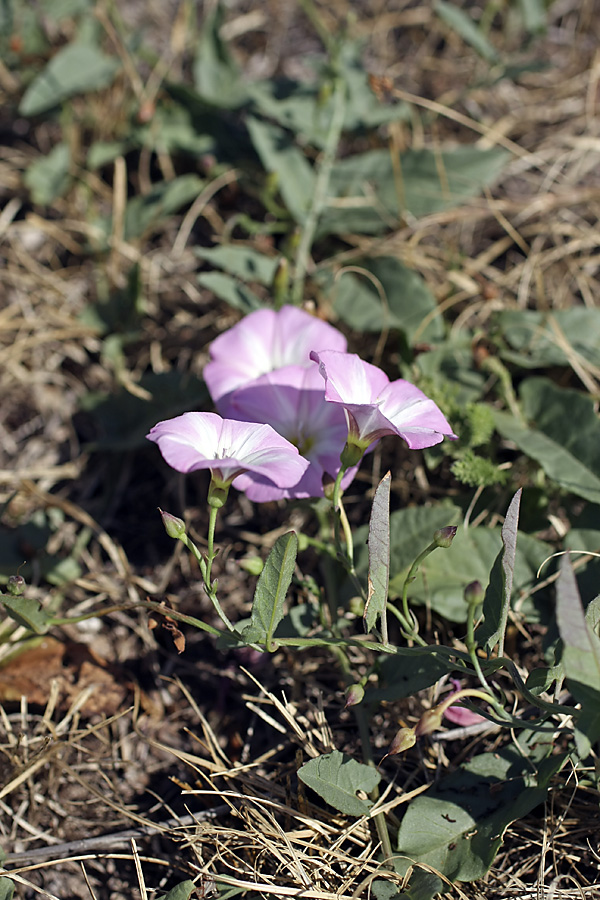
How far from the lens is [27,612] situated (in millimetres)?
1796

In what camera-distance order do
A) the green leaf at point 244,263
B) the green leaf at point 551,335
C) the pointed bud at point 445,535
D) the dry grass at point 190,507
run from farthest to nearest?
the green leaf at point 244,263, the green leaf at point 551,335, the dry grass at point 190,507, the pointed bud at point 445,535

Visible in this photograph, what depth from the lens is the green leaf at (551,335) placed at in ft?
7.84

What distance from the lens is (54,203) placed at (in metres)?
3.20

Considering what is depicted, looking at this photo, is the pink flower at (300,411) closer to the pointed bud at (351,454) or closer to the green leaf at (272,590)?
the pointed bud at (351,454)

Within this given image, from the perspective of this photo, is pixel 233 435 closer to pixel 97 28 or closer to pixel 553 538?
pixel 553 538

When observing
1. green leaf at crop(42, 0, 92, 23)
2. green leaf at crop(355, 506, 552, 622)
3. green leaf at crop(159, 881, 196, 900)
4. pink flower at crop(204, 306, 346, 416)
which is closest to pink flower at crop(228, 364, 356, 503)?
pink flower at crop(204, 306, 346, 416)

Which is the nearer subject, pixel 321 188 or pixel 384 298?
pixel 384 298

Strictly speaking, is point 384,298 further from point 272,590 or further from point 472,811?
point 472,811

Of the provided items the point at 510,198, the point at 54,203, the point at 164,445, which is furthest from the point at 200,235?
the point at 164,445

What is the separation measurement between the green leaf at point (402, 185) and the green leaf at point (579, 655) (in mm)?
1833

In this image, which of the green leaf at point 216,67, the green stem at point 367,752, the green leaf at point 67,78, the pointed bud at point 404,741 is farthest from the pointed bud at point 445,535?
the green leaf at point 67,78

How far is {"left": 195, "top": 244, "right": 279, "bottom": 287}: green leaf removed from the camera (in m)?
2.56

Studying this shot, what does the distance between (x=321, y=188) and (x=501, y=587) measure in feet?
5.99

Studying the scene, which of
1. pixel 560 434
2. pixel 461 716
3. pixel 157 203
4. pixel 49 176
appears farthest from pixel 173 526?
pixel 49 176
